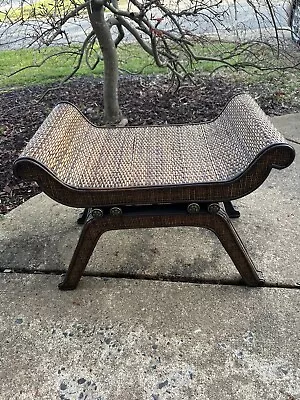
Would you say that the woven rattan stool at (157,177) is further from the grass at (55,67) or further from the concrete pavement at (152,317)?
the grass at (55,67)

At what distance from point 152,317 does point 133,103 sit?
2643mm

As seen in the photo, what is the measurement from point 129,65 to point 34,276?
12.6 feet

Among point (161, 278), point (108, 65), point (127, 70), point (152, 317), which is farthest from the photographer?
point (127, 70)

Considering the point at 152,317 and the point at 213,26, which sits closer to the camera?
the point at 152,317

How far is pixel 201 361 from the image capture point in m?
1.66

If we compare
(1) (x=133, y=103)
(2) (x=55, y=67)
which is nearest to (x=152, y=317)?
(1) (x=133, y=103)

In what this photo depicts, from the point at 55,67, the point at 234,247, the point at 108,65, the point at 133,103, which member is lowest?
the point at 55,67

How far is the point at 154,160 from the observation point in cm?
209

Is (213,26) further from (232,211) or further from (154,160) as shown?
(154,160)

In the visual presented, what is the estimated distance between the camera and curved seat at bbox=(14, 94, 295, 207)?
1.79m

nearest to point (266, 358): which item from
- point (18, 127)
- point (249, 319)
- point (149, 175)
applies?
point (249, 319)

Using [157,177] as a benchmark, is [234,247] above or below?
below

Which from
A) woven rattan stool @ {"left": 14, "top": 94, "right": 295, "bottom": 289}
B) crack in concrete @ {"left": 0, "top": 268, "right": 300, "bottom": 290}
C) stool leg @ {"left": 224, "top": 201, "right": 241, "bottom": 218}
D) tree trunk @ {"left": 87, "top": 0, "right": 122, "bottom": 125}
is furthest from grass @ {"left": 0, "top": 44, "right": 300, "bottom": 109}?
crack in concrete @ {"left": 0, "top": 268, "right": 300, "bottom": 290}

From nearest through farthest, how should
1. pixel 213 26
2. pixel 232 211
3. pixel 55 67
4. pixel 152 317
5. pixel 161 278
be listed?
pixel 152 317 < pixel 161 278 < pixel 232 211 < pixel 213 26 < pixel 55 67
